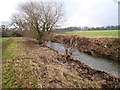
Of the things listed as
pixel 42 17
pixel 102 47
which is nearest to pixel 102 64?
pixel 102 47

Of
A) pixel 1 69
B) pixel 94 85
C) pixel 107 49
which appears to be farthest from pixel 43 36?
pixel 94 85

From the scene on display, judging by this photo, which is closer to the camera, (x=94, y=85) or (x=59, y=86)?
(x=59, y=86)

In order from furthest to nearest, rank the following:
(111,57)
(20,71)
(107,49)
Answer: (107,49)
(111,57)
(20,71)

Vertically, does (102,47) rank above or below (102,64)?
above

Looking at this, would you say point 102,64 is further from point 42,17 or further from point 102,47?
point 42,17

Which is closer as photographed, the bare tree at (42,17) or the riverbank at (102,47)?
the riverbank at (102,47)

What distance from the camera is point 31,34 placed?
112 feet

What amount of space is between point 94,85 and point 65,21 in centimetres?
2551

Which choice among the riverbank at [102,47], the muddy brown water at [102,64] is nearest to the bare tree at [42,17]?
the riverbank at [102,47]

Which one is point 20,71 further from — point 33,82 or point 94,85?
point 94,85

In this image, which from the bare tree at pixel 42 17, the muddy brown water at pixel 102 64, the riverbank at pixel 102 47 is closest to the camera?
the muddy brown water at pixel 102 64

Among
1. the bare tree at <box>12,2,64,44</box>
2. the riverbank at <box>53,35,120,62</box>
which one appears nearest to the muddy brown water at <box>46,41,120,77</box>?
the riverbank at <box>53,35,120,62</box>

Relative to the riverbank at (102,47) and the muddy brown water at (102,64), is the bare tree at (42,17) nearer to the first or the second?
the riverbank at (102,47)

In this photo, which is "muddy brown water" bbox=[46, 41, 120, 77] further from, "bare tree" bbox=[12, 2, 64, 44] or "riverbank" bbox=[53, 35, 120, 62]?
"bare tree" bbox=[12, 2, 64, 44]
